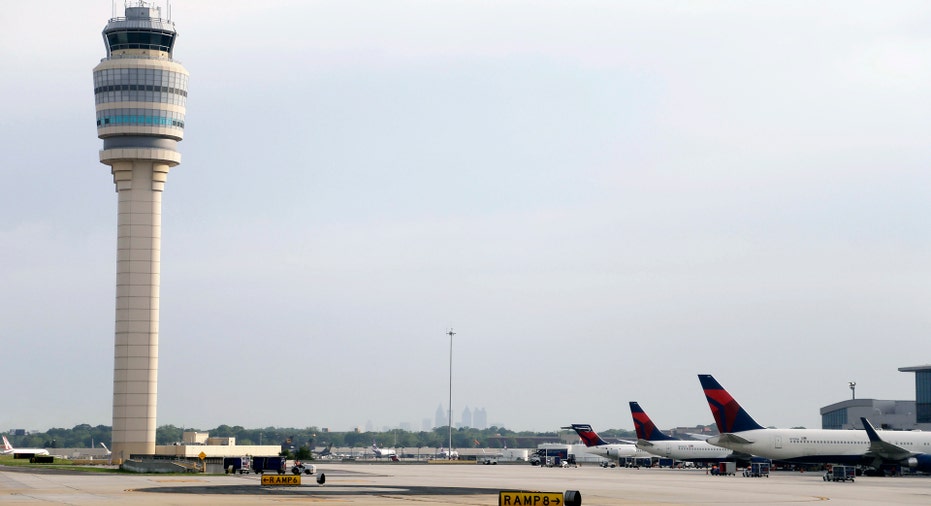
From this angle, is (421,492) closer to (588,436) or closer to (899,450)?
(899,450)

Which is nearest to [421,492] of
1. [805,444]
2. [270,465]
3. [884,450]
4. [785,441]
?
[270,465]

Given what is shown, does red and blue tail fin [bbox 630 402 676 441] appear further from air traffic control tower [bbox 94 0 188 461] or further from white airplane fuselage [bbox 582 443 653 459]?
air traffic control tower [bbox 94 0 188 461]

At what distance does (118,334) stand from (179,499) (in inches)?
3448

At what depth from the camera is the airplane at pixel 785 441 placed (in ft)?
349

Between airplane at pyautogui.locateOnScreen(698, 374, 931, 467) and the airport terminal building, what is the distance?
42.4 meters

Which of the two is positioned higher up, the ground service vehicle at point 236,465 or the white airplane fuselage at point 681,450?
the ground service vehicle at point 236,465

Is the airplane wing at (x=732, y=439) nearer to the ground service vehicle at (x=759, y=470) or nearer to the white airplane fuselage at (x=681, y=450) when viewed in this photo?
the ground service vehicle at (x=759, y=470)

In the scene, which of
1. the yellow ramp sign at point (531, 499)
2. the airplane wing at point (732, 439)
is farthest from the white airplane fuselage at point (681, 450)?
the yellow ramp sign at point (531, 499)

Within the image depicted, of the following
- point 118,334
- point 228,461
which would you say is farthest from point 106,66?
point 228,461

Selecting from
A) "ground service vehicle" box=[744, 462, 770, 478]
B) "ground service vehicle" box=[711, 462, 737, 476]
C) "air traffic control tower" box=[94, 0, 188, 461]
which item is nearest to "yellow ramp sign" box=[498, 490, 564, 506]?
"ground service vehicle" box=[744, 462, 770, 478]

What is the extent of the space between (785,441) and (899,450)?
10.2 meters

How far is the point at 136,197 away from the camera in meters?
139

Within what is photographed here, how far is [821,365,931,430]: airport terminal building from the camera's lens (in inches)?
5876

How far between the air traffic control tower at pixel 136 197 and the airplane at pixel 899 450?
3277 inches
